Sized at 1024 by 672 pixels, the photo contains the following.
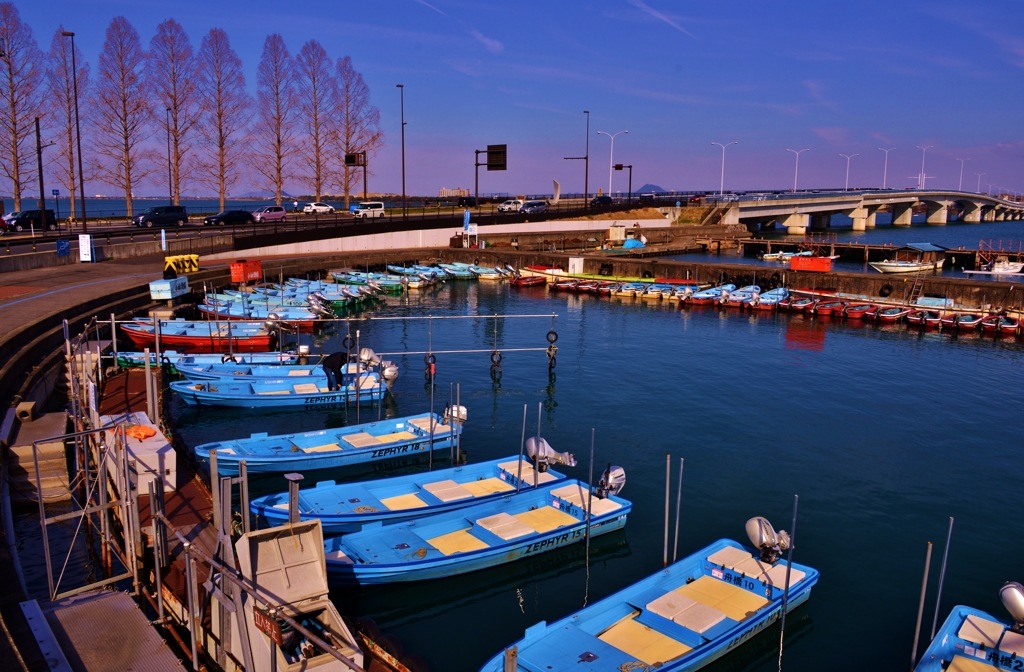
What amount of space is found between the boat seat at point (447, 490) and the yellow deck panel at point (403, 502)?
412 mm

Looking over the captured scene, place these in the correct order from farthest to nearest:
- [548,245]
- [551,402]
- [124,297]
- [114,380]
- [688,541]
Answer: [548,245] < [124,297] < [551,402] < [114,380] < [688,541]

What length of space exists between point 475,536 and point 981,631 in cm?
875

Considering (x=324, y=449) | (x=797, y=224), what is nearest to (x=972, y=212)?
(x=797, y=224)

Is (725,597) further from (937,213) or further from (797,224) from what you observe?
(937,213)

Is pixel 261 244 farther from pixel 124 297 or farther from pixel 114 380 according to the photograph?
pixel 114 380

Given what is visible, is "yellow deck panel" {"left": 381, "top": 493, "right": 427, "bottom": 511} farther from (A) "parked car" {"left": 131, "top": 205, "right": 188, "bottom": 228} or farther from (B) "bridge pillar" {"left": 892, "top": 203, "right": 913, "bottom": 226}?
(B) "bridge pillar" {"left": 892, "top": 203, "right": 913, "bottom": 226}

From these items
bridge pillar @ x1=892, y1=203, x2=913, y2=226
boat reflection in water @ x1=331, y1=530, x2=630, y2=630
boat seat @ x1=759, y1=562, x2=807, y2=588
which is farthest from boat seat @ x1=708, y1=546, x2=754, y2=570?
bridge pillar @ x1=892, y1=203, x2=913, y2=226

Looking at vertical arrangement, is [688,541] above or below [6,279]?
below

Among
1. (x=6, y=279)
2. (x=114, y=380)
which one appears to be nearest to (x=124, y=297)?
(x=6, y=279)

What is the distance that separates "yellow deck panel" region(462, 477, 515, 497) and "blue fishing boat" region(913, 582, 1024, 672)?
8.77 m

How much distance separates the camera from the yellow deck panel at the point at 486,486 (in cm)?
1692

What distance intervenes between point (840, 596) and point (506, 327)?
2845cm

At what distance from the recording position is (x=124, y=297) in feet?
108

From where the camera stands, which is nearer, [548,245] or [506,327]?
[506,327]
